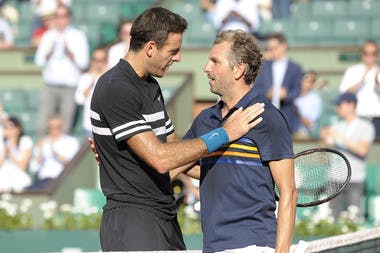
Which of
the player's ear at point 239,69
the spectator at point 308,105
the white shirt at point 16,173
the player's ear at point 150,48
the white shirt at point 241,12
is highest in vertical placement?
the white shirt at point 241,12

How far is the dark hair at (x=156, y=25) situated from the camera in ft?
16.1

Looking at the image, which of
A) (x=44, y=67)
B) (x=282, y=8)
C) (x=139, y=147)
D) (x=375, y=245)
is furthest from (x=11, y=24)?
(x=139, y=147)

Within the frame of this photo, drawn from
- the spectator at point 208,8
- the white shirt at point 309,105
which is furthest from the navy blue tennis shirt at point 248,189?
the spectator at point 208,8

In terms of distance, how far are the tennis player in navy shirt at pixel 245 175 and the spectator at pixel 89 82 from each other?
772 cm

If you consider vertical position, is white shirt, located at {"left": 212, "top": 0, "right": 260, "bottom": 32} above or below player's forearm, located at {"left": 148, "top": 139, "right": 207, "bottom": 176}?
above

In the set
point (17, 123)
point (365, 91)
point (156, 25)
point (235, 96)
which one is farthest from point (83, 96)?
point (235, 96)

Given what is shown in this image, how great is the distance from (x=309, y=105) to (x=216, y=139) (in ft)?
24.7

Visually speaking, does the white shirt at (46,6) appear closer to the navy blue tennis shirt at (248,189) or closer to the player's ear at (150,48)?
the player's ear at (150,48)

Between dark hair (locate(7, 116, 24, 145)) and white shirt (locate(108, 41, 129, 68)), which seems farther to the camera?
white shirt (locate(108, 41, 129, 68))

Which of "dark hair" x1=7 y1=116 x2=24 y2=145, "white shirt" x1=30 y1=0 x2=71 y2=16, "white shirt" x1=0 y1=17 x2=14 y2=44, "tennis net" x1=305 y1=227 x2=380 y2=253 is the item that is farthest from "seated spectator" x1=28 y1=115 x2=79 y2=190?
"tennis net" x1=305 y1=227 x2=380 y2=253

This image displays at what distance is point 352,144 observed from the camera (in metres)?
10.9

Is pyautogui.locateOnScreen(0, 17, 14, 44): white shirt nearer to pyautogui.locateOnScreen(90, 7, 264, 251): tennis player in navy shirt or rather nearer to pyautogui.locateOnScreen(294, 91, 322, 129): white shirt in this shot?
pyautogui.locateOnScreen(294, 91, 322, 129): white shirt

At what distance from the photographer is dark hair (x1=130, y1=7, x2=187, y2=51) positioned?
490 cm

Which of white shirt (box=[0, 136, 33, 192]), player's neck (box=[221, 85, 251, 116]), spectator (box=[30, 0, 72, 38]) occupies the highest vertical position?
spectator (box=[30, 0, 72, 38])
